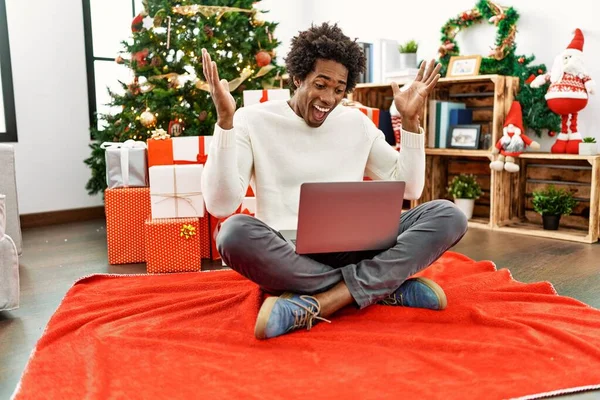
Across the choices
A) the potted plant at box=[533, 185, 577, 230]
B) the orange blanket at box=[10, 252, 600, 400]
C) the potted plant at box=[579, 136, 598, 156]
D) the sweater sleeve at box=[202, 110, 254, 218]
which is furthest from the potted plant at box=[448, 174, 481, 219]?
the sweater sleeve at box=[202, 110, 254, 218]

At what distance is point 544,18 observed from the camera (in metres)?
3.00

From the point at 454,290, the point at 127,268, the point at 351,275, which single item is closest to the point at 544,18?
the point at 454,290

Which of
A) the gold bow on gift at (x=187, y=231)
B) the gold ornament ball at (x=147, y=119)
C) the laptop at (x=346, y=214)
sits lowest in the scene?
the gold bow on gift at (x=187, y=231)

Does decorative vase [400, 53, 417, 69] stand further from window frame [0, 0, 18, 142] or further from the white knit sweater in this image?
window frame [0, 0, 18, 142]

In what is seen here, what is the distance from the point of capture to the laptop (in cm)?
131

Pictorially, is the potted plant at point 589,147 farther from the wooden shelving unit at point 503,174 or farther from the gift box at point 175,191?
the gift box at point 175,191

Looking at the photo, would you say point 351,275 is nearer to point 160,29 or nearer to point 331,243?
point 331,243

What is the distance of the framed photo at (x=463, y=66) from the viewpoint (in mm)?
3148

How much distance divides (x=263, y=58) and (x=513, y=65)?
4.63ft

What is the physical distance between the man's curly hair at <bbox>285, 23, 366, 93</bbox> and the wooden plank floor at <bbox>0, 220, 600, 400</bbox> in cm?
97

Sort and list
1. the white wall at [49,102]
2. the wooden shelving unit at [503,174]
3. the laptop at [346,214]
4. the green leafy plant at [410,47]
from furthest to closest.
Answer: the green leafy plant at [410,47] < the white wall at [49,102] < the wooden shelving unit at [503,174] < the laptop at [346,214]

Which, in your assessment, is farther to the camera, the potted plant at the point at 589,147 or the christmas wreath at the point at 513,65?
the christmas wreath at the point at 513,65

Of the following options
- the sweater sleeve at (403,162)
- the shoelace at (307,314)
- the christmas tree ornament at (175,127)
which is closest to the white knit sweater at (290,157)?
the sweater sleeve at (403,162)

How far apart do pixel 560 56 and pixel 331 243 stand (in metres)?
2.01
